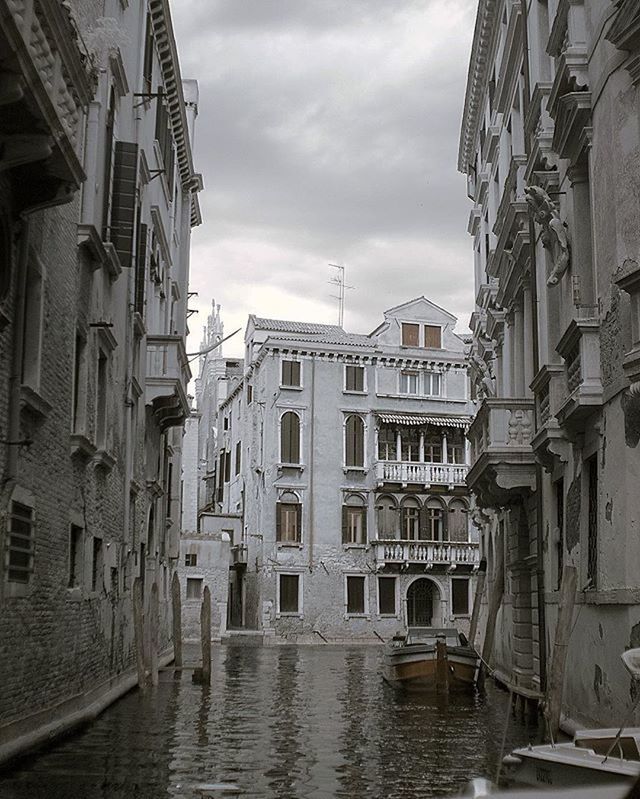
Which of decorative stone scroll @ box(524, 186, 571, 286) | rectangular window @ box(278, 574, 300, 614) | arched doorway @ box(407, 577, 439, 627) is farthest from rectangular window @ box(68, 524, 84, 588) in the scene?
arched doorway @ box(407, 577, 439, 627)

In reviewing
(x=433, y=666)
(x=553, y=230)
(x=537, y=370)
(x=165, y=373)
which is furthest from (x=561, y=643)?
(x=165, y=373)

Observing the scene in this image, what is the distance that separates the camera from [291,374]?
42406 millimetres

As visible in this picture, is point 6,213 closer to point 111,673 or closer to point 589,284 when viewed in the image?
point 589,284

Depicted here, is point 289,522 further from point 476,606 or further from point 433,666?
point 433,666

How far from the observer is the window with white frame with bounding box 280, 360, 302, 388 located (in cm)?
4228

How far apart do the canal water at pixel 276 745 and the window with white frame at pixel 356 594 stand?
2057 cm

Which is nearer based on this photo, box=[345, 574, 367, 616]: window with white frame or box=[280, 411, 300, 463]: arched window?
box=[345, 574, 367, 616]: window with white frame

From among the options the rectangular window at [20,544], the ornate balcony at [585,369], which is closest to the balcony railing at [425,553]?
the ornate balcony at [585,369]

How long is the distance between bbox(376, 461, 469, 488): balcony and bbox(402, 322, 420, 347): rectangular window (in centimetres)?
528

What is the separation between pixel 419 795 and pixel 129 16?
44.9 ft

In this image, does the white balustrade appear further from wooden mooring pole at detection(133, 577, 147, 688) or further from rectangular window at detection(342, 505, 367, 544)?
wooden mooring pole at detection(133, 577, 147, 688)

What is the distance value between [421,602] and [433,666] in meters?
24.1

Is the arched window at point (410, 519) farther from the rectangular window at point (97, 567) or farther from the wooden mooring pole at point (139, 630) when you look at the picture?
the rectangular window at point (97, 567)

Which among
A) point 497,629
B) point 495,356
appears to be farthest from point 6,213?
point 497,629
